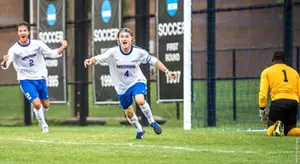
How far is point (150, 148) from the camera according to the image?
41.4 feet

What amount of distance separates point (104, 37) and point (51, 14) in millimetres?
2104

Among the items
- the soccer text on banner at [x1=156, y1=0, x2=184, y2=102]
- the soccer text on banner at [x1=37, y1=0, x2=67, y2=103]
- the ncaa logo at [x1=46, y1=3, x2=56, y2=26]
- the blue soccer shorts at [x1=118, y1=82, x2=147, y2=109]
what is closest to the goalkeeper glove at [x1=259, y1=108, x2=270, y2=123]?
the blue soccer shorts at [x1=118, y1=82, x2=147, y2=109]

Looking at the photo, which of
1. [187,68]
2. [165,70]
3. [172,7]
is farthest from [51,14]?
[165,70]

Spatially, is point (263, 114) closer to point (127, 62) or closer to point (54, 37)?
point (127, 62)

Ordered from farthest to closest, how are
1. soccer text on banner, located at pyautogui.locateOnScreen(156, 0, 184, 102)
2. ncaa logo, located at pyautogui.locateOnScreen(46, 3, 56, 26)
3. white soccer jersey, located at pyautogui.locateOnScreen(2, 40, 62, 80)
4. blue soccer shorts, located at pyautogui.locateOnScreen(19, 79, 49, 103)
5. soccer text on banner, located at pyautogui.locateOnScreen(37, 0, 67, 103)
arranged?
ncaa logo, located at pyautogui.locateOnScreen(46, 3, 56, 26) → soccer text on banner, located at pyautogui.locateOnScreen(37, 0, 67, 103) → soccer text on banner, located at pyautogui.locateOnScreen(156, 0, 184, 102) → white soccer jersey, located at pyautogui.locateOnScreen(2, 40, 62, 80) → blue soccer shorts, located at pyautogui.locateOnScreen(19, 79, 49, 103)

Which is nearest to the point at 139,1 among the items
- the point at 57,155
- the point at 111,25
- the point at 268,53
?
the point at 111,25

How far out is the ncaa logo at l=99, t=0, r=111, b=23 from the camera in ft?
70.6

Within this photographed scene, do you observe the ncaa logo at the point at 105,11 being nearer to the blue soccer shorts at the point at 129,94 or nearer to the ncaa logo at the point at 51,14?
the ncaa logo at the point at 51,14

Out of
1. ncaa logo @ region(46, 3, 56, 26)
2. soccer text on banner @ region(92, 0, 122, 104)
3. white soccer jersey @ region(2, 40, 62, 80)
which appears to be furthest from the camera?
ncaa logo @ region(46, 3, 56, 26)

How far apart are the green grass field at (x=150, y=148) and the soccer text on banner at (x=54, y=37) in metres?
6.63

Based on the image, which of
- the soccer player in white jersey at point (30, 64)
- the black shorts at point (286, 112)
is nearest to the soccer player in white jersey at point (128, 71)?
the black shorts at point (286, 112)

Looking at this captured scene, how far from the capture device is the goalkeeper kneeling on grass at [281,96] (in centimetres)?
1528

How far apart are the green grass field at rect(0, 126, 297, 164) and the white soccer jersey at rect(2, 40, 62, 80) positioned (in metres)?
2.31

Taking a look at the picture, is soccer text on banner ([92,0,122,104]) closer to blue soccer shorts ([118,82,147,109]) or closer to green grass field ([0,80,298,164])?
green grass field ([0,80,298,164])
